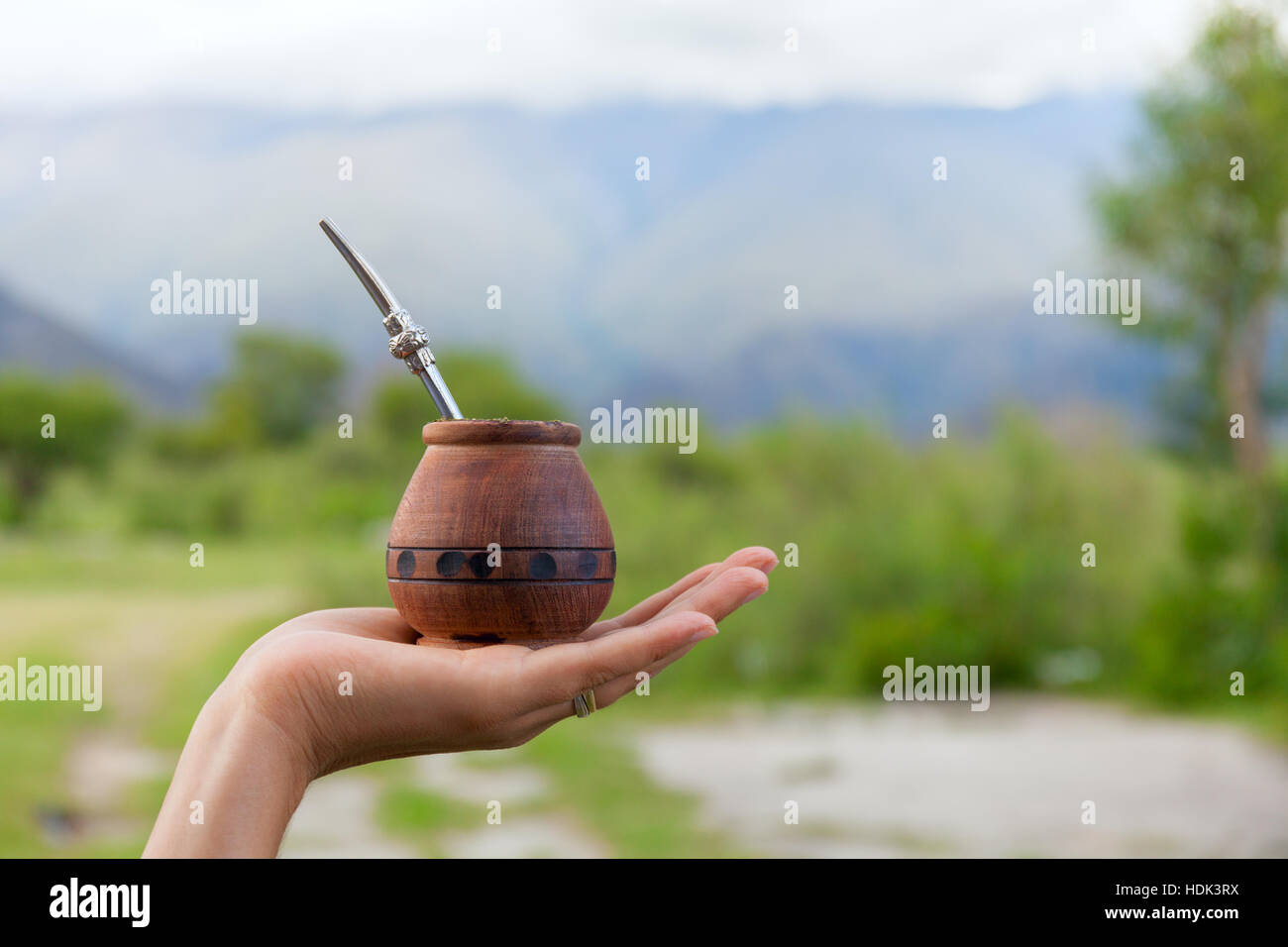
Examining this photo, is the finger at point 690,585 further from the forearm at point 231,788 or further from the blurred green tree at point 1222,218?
the blurred green tree at point 1222,218

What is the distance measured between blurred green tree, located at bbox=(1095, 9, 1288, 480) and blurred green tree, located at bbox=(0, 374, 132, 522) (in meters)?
Result: 6.98

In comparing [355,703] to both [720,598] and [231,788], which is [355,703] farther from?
[720,598]

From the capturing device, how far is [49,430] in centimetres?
813

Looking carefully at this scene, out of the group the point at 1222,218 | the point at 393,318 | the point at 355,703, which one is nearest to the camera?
the point at 355,703

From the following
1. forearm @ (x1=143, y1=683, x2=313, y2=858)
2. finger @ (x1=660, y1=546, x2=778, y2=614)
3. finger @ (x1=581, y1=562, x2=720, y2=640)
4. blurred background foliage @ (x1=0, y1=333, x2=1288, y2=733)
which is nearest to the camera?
forearm @ (x1=143, y1=683, x2=313, y2=858)

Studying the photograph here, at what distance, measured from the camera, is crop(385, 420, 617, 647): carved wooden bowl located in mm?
1704

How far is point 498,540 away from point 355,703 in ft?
0.96

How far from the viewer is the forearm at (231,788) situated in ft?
5.02

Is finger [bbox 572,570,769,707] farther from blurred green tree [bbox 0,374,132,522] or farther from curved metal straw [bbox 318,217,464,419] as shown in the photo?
blurred green tree [bbox 0,374,132,522]

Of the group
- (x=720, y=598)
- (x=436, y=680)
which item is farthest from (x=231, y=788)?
(x=720, y=598)

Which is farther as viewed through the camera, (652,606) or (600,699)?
(652,606)

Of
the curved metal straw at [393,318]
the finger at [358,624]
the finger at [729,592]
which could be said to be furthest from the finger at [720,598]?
the curved metal straw at [393,318]

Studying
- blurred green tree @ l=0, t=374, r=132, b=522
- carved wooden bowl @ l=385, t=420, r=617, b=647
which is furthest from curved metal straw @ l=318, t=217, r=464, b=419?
blurred green tree @ l=0, t=374, r=132, b=522

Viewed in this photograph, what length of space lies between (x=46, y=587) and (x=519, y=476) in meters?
7.31
